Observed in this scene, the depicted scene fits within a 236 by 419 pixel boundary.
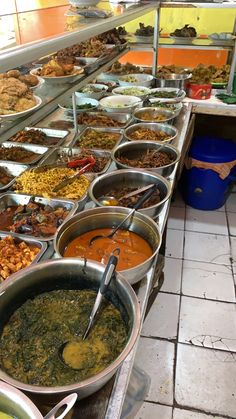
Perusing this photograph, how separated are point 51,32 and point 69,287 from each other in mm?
1234

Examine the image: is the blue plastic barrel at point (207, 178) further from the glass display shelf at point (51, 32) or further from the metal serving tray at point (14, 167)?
the metal serving tray at point (14, 167)

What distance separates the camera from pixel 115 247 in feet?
4.70

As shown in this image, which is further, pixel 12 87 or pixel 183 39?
pixel 183 39

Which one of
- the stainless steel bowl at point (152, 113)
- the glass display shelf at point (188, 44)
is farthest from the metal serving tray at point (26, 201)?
the glass display shelf at point (188, 44)

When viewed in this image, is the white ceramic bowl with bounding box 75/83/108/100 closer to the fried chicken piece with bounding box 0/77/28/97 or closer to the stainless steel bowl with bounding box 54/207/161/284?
the fried chicken piece with bounding box 0/77/28/97

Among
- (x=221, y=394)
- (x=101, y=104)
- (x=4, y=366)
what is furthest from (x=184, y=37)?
(x=4, y=366)

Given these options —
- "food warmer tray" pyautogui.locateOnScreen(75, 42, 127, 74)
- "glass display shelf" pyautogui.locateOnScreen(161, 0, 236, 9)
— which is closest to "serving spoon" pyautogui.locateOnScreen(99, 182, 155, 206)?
"food warmer tray" pyautogui.locateOnScreen(75, 42, 127, 74)

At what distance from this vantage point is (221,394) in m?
2.01

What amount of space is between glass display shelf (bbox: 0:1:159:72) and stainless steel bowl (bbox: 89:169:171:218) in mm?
697

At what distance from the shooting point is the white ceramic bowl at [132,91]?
3062 mm

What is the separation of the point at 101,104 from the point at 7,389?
2.50m

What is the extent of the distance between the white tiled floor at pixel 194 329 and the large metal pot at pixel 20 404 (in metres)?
1.37

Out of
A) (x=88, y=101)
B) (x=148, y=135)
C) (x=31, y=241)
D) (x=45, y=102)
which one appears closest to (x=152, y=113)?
(x=148, y=135)

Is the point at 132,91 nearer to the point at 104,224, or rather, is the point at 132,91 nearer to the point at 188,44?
the point at 188,44
